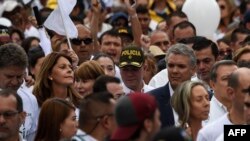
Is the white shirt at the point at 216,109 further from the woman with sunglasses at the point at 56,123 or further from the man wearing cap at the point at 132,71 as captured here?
the woman with sunglasses at the point at 56,123

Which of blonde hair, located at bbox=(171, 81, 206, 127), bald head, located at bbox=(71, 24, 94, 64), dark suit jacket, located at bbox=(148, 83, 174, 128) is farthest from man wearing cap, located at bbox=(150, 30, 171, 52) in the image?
blonde hair, located at bbox=(171, 81, 206, 127)

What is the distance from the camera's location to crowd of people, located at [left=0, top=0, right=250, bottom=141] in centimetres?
977

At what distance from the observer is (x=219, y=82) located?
1328 centimetres

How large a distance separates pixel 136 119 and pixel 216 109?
4703 millimetres

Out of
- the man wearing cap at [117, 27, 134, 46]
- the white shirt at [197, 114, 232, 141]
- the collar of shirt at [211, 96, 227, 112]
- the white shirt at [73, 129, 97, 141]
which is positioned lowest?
the white shirt at [197, 114, 232, 141]

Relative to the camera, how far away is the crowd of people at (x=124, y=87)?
9766 millimetres

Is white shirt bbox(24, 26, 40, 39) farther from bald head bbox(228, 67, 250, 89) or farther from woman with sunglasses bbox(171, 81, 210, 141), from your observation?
bald head bbox(228, 67, 250, 89)

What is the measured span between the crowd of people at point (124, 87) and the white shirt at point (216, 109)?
0.4 inches

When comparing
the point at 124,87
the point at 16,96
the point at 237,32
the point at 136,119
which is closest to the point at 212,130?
the point at 16,96

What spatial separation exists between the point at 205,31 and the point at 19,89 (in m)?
5.92

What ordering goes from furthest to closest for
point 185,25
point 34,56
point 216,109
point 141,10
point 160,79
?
point 141,10, point 185,25, point 34,56, point 160,79, point 216,109

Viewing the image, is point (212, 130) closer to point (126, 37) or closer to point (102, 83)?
point (102, 83)

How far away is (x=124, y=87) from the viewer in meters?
14.0

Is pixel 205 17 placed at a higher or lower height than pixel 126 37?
higher
